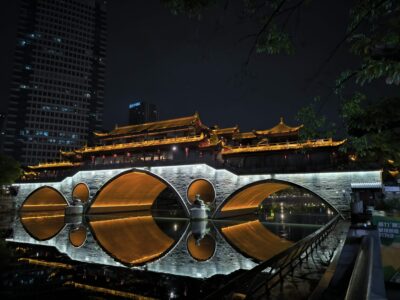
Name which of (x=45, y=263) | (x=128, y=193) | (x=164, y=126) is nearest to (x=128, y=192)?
(x=128, y=193)

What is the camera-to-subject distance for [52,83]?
8575 centimetres

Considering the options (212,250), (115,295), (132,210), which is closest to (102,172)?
(132,210)

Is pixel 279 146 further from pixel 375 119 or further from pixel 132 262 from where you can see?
pixel 375 119

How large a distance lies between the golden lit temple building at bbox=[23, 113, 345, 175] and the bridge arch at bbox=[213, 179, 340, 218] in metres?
1.59

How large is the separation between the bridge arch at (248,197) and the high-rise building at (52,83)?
65.4 metres

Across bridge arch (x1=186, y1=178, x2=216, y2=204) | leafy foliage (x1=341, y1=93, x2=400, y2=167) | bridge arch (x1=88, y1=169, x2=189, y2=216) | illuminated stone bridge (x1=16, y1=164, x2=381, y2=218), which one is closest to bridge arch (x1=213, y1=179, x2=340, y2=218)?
illuminated stone bridge (x1=16, y1=164, x2=381, y2=218)

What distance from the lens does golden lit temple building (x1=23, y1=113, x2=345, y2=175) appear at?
88.8 ft

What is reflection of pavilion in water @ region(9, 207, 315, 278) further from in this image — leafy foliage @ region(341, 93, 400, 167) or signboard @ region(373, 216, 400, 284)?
leafy foliage @ region(341, 93, 400, 167)

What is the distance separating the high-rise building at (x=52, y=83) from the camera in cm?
8138

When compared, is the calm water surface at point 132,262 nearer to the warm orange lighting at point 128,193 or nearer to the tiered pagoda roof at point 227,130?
the warm orange lighting at point 128,193

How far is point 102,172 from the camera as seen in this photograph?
36.1 m

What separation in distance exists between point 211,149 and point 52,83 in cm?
7161

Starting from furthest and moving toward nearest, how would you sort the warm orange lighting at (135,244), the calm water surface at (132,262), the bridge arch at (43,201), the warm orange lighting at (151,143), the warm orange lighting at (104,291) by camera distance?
the bridge arch at (43,201), the warm orange lighting at (151,143), the warm orange lighting at (135,244), the calm water surface at (132,262), the warm orange lighting at (104,291)

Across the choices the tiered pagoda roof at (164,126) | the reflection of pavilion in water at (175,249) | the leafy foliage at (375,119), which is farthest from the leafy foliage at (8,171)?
the leafy foliage at (375,119)
